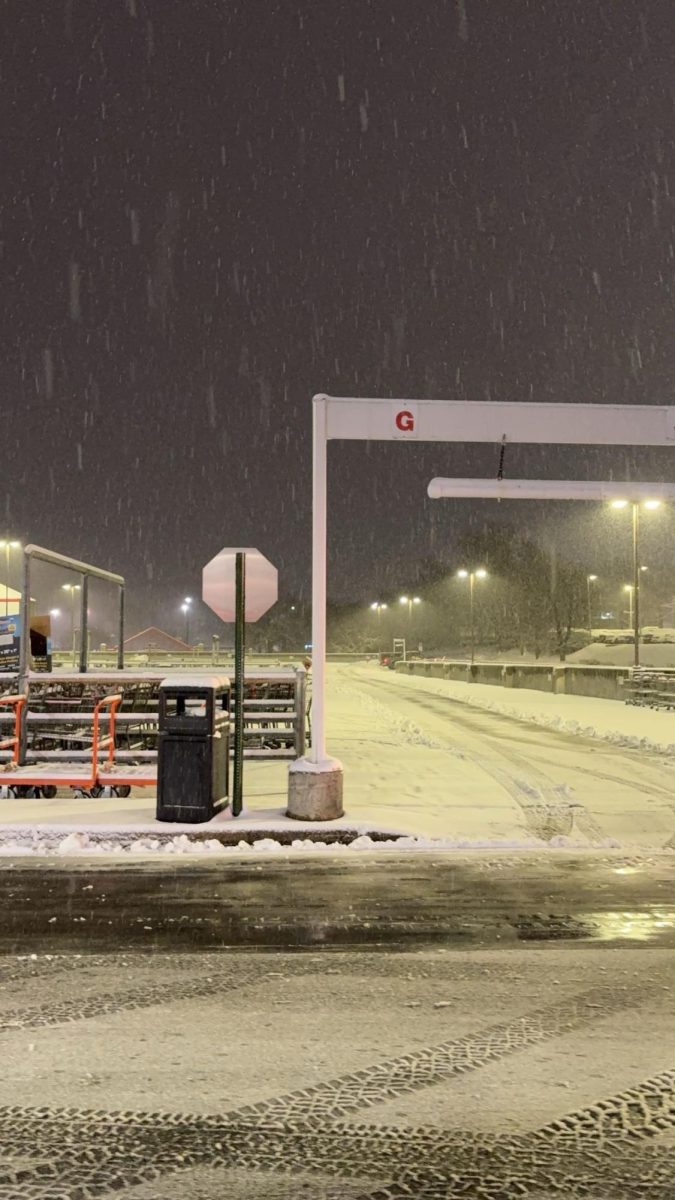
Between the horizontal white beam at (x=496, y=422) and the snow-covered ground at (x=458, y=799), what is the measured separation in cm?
405

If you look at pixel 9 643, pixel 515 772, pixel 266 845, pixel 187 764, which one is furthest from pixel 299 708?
pixel 9 643

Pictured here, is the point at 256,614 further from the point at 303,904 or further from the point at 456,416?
the point at 303,904

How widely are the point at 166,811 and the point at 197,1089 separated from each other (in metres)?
5.72

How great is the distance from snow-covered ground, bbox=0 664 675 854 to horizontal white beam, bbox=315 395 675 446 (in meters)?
4.05

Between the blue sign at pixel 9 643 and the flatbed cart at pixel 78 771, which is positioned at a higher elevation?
the blue sign at pixel 9 643

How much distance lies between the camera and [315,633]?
9.65 metres

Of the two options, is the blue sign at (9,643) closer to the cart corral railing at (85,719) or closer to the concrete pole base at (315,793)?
the cart corral railing at (85,719)

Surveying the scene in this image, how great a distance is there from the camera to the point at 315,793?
9.22m

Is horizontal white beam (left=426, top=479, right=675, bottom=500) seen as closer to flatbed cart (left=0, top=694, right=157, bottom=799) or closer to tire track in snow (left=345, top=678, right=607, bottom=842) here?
tire track in snow (left=345, top=678, right=607, bottom=842)

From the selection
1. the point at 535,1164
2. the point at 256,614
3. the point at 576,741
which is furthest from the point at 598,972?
the point at 576,741

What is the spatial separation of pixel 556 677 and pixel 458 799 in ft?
76.4

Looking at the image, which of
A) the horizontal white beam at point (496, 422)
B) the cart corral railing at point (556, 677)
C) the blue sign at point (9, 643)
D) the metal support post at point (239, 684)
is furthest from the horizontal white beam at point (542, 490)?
the cart corral railing at point (556, 677)

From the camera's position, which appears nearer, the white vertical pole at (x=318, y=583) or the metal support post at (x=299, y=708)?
the white vertical pole at (x=318, y=583)

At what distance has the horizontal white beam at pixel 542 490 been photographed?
1062cm
